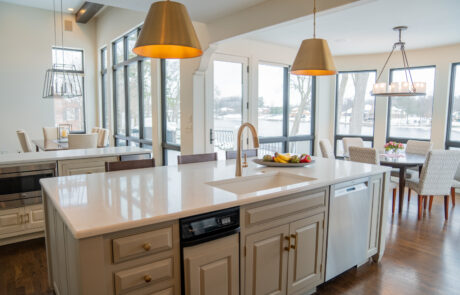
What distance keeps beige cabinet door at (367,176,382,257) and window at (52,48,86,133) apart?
25.2 feet

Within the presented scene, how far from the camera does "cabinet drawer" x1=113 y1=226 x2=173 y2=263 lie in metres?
1.38

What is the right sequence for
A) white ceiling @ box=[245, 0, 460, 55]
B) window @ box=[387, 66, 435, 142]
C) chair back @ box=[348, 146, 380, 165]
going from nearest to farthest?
white ceiling @ box=[245, 0, 460, 55] → chair back @ box=[348, 146, 380, 165] → window @ box=[387, 66, 435, 142]

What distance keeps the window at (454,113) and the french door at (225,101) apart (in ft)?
12.1

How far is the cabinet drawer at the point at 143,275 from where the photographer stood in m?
1.40

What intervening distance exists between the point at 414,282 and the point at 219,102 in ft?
11.9

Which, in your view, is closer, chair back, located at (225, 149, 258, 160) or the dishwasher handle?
the dishwasher handle

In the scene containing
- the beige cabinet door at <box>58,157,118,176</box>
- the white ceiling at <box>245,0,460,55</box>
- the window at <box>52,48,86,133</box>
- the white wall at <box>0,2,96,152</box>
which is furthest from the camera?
the window at <box>52,48,86,133</box>

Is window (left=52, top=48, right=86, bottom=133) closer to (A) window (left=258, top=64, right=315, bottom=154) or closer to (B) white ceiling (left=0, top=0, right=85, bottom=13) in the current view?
(B) white ceiling (left=0, top=0, right=85, bottom=13)

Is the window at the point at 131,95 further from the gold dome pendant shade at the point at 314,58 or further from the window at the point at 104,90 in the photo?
the gold dome pendant shade at the point at 314,58

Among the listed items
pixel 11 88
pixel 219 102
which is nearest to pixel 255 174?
pixel 219 102

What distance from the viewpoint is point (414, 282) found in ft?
8.40

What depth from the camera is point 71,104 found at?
27.0 feet

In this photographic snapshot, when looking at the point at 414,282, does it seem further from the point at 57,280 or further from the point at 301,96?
the point at 301,96

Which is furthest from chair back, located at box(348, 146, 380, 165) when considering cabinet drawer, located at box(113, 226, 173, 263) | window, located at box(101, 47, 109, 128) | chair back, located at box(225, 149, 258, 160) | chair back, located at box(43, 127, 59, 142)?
window, located at box(101, 47, 109, 128)
